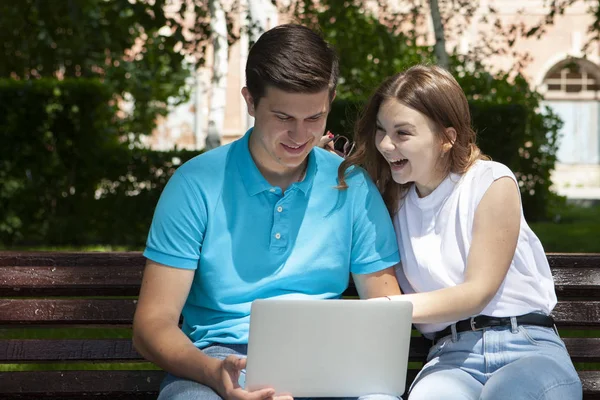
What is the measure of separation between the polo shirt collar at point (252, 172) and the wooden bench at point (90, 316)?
50 cm

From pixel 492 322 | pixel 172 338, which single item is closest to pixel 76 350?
pixel 172 338

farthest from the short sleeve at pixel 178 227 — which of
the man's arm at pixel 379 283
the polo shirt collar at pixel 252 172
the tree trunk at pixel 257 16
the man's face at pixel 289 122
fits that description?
the tree trunk at pixel 257 16

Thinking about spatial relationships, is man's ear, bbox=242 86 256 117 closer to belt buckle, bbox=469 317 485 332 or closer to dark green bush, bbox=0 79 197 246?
belt buckle, bbox=469 317 485 332

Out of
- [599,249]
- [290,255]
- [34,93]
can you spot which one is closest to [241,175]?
[290,255]

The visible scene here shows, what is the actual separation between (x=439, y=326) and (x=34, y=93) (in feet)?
25.4

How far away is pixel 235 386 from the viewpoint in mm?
2398

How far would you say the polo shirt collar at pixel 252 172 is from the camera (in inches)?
109

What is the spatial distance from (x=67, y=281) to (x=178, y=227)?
0.64 metres

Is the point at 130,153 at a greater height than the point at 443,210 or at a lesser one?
lesser

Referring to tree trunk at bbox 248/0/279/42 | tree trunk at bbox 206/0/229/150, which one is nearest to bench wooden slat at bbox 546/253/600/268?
tree trunk at bbox 248/0/279/42

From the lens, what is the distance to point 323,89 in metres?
2.69

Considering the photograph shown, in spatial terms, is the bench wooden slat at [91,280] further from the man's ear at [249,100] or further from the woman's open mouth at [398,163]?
the man's ear at [249,100]

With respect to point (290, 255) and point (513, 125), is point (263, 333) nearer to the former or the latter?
point (290, 255)

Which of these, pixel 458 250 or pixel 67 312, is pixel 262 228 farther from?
pixel 67 312
